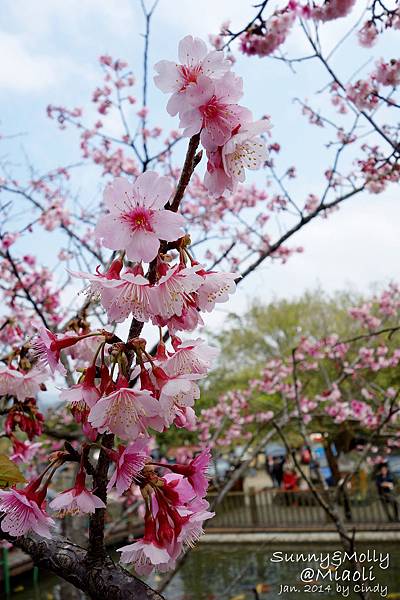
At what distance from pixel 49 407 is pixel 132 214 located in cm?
533

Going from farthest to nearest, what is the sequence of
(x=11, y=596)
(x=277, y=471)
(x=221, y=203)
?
(x=277, y=471), (x=11, y=596), (x=221, y=203)

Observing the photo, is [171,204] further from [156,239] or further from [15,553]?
[15,553]

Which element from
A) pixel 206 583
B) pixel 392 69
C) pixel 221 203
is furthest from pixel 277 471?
pixel 392 69

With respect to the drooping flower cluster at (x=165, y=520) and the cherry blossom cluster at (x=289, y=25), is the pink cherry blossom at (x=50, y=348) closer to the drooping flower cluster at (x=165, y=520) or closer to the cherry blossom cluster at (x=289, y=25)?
the drooping flower cluster at (x=165, y=520)

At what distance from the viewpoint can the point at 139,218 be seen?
826 mm

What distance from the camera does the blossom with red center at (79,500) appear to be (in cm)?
79

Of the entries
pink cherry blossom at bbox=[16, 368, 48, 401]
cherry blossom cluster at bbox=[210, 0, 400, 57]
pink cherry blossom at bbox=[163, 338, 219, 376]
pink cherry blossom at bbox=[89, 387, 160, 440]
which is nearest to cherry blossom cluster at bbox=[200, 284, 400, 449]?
cherry blossom cluster at bbox=[210, 0, 400, 57]

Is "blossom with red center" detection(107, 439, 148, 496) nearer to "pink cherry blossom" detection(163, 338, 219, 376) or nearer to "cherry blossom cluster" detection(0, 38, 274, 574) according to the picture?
"cherry blossom cluster" detection(0, 38, 274, 574)

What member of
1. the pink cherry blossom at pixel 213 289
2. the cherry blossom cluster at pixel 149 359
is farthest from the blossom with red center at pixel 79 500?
the pink cherry blossom at pixel 213 289

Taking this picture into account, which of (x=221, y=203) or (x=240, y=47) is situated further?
(x=221, y=203)

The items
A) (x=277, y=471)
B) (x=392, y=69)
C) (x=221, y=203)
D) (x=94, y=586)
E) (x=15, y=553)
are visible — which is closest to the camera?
(x=94, y=586)

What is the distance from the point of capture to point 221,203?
728 cm

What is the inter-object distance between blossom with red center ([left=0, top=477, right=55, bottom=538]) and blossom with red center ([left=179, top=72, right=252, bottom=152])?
2.12 ft

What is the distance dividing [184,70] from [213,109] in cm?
10
